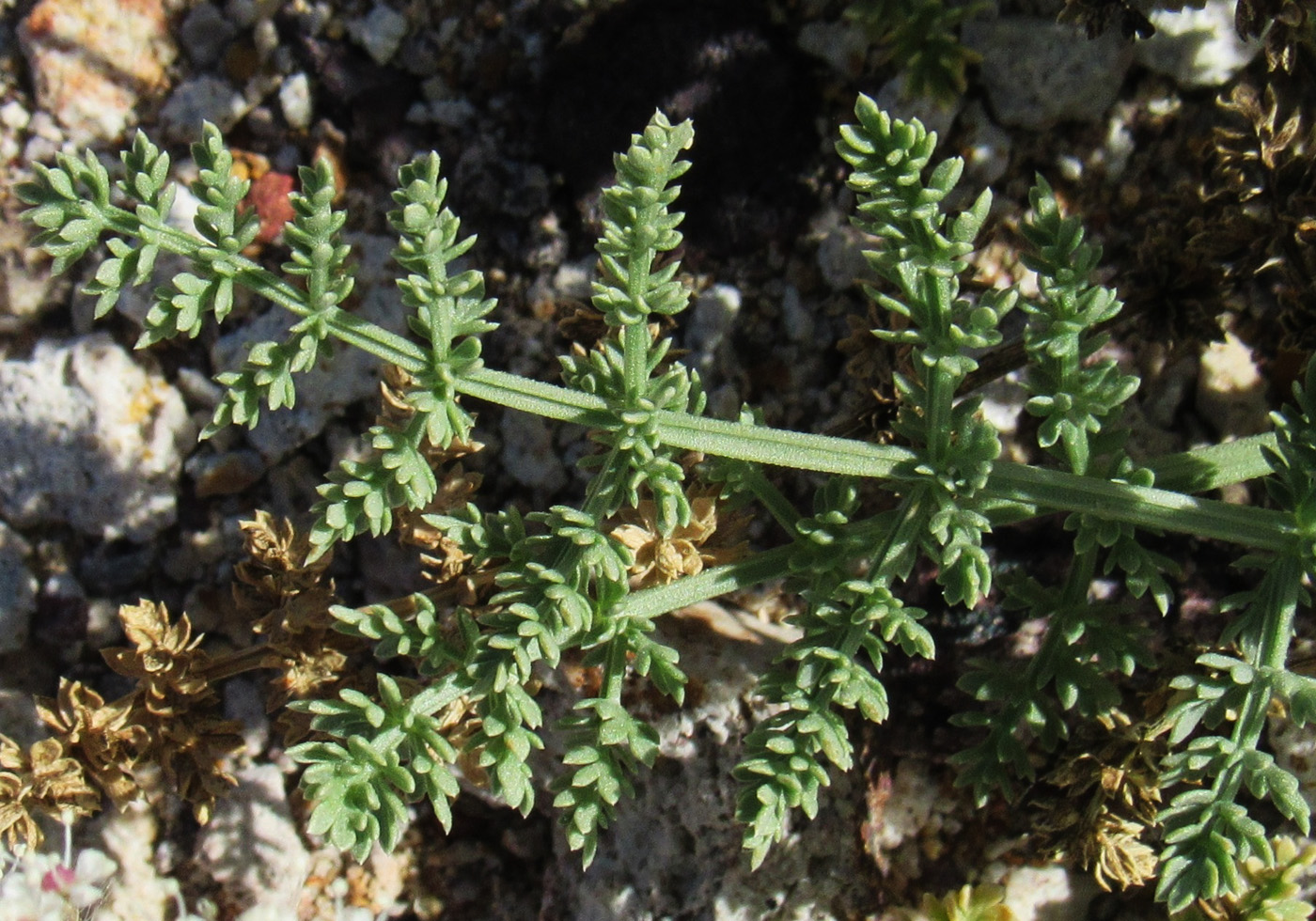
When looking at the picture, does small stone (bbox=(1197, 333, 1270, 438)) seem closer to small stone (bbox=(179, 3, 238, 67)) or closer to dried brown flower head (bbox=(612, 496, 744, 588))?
dried brown flower head (bbox=(612, 496, 744, 588))

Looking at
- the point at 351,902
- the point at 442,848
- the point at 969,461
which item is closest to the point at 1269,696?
the point at 969,461

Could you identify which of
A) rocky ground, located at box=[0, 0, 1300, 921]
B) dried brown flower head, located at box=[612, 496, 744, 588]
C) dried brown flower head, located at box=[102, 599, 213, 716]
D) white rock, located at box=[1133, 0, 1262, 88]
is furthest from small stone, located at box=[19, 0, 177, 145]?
white rock, located at box=[1133, 0, 1262, 88]

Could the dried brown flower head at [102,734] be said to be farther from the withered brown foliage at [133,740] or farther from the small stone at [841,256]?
the small stone at [841,256]

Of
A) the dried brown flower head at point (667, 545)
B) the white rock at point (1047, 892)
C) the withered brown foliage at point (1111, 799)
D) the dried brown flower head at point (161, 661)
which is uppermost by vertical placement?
the dried brown flower head at point (667, 545)

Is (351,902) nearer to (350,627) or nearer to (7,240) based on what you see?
(350,627)

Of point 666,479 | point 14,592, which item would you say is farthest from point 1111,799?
point 14,592

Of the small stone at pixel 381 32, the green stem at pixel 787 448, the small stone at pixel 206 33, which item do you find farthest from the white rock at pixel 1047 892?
the small stone at pixel 206 33
